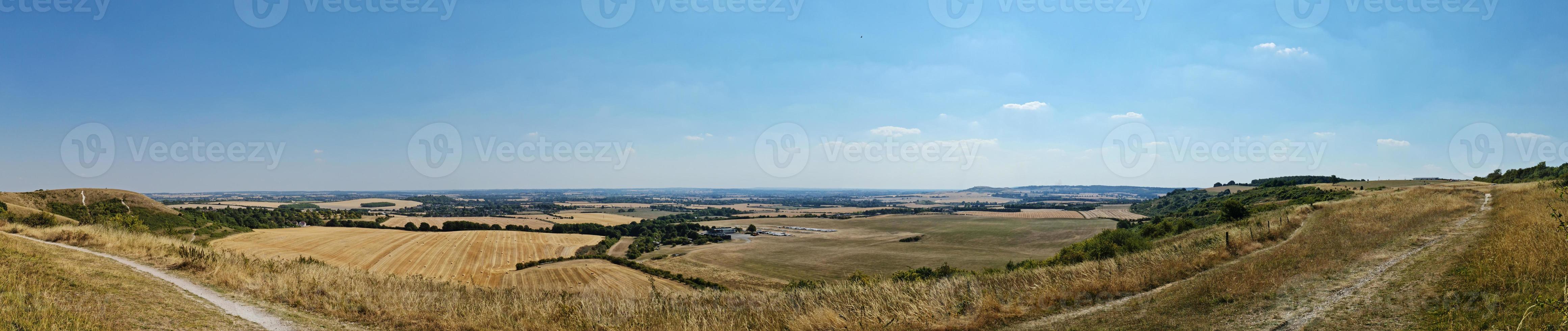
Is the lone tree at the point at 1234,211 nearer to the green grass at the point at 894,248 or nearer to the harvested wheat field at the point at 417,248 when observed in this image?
the green grass at the point at 894,248

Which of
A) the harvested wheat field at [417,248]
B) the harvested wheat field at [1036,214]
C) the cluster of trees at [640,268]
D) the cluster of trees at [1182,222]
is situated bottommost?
the cluster of trees at [640,268]

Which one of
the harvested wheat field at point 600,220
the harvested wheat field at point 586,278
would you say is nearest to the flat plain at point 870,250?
the harvested wheat field at point 586,278

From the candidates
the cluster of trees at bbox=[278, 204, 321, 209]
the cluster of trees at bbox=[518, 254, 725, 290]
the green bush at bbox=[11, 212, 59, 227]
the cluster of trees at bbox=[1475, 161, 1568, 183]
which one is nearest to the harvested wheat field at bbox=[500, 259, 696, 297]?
the cluster of trees at bbox=[518, 254, 725, 290]

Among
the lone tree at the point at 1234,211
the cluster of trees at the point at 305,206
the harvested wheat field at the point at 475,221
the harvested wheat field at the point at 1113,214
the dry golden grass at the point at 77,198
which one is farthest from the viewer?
the cluster of trees at the point at 305,206

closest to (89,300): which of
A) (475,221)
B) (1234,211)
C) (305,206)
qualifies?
(1234,211)

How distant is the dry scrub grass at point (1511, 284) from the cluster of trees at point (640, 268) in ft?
130

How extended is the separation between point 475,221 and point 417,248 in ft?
180

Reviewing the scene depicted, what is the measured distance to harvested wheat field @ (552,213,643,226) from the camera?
112 meters

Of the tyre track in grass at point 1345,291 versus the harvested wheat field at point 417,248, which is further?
the harvested wheat field at point 417,248

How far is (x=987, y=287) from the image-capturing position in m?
12.0

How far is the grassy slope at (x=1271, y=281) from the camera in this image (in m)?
8.09

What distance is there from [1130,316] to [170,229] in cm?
7568

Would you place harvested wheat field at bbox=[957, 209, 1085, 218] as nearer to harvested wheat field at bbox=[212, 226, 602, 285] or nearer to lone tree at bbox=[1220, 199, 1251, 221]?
lone tree at bbox=[1220, 199, 1251, 221]

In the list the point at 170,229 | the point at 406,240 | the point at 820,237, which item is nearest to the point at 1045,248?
the point at 820,237
